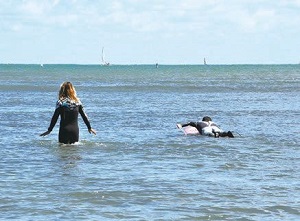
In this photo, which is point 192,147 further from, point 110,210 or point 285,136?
point 110,210

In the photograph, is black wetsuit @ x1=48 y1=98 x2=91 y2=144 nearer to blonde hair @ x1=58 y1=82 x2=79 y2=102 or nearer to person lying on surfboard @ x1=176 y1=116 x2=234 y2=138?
blonde hair @ x1=58 y1=82 x2=79 y2=102

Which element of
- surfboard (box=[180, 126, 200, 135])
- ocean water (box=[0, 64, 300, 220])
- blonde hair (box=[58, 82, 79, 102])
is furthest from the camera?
surfboard (box=[180, 126, 200, 135])

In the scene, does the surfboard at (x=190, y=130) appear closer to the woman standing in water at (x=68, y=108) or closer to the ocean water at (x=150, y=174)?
the ocean water at (x=150, y=174)

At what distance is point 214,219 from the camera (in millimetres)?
10141

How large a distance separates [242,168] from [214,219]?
436 centimetres

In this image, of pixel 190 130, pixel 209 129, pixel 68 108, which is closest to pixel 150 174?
pixel 68 108

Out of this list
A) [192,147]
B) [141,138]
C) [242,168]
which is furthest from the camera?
[141,138]

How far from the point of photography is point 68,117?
17203 millimetres

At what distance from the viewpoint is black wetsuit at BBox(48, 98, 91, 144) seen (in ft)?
55.9

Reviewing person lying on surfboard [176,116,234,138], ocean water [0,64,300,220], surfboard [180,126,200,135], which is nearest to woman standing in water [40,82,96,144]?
ocean water [0,64,300,220]

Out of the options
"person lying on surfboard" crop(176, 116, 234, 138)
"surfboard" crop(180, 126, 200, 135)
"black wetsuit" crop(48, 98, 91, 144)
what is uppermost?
"black wetsuit" crop(48, 98, 91, 144)

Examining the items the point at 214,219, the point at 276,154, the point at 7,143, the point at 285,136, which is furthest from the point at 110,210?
the point at 285,136

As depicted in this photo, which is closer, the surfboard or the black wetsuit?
the black wetsuit

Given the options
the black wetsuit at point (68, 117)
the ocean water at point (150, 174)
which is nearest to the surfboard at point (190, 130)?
the ocean water at point (150, 174)
